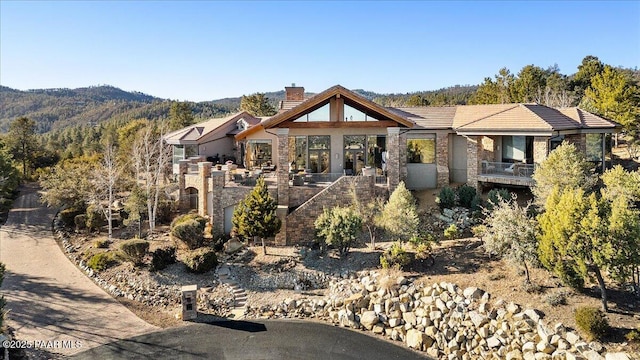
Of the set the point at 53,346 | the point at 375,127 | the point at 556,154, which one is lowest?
the point at 53,346

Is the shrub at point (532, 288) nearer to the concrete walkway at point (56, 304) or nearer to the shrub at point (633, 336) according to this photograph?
the shrub at point (633, 336)

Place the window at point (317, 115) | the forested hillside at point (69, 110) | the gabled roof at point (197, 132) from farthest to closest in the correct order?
the forested hillside at point (69, 110) < the gabled roof at point (197, 132) < the window at point (317, 115)

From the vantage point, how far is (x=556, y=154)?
62.7 feet

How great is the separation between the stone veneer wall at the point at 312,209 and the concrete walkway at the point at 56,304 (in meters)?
8.44

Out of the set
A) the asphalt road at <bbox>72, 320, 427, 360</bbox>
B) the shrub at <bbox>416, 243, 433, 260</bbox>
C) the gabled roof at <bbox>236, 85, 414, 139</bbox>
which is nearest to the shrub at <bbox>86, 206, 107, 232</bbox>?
the gabled roof at <bbox>236, 85, 414, 139</bbox>

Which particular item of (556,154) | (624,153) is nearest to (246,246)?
(556,154)

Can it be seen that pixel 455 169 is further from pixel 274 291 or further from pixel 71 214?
pixel 71 214

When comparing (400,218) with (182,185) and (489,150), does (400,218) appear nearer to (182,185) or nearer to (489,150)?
Answer: (489,150)

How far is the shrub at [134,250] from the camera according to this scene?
2043cm

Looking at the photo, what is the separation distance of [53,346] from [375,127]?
18683mm

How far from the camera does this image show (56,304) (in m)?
17.9

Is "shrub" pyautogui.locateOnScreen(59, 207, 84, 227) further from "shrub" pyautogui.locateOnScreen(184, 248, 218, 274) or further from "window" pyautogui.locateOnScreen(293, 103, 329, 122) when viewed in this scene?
"window" pyautogui.locateOnScreen(293, 103, 329, 122)

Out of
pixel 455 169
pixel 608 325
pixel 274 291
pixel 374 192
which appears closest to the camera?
pixel 608 325

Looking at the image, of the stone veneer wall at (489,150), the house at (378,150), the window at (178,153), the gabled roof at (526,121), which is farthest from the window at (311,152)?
the window at (178,153)
